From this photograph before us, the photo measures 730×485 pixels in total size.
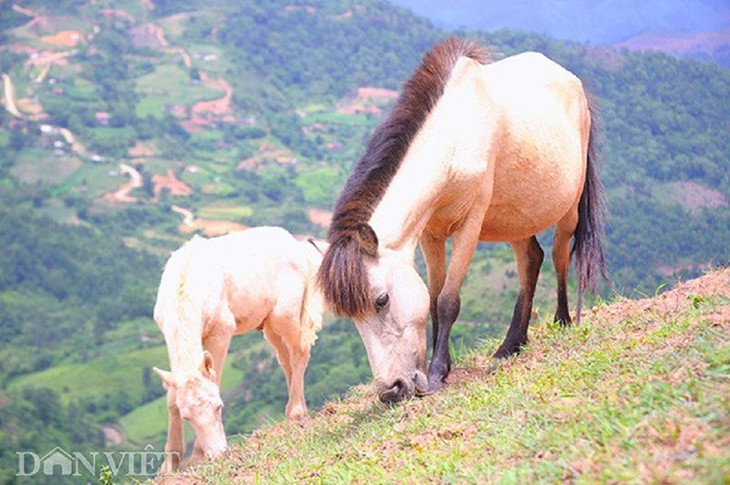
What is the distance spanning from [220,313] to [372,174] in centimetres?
258

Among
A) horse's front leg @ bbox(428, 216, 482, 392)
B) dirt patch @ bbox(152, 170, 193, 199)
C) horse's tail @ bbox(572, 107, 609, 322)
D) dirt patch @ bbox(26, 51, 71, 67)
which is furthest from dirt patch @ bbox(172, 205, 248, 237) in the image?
horse's front leg @ bbox(428, 216, 482, 392)

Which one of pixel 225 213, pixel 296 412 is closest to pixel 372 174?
pixel 296 412

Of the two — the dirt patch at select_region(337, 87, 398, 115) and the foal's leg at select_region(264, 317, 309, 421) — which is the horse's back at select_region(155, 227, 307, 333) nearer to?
the foal's leg at select_region(264, 317, 309, 421)

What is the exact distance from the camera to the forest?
856 inches

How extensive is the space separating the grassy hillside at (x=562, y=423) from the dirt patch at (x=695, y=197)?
47.8 feet

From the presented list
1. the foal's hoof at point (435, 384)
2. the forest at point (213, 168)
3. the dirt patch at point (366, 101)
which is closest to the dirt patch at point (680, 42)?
the forest at point (213, 168)

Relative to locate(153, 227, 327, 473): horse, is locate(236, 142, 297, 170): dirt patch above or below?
below

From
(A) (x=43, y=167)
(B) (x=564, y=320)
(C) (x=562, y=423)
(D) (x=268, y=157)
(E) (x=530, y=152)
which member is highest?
(E) (x=530, y=152)

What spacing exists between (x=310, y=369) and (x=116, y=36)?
5583cm

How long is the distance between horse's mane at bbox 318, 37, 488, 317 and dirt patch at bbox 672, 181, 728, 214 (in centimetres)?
1527

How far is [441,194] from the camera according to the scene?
657 centimetres

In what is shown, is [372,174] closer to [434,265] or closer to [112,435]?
[434,265]

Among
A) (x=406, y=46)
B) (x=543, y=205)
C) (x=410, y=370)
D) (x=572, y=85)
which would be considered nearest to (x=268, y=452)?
(x=410, y=370)

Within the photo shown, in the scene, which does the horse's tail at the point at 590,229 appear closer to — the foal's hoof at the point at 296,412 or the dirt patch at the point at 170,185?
the foal's hoof at the point at 296,412
